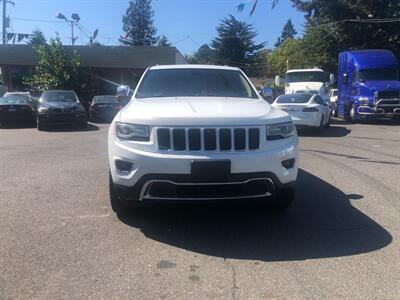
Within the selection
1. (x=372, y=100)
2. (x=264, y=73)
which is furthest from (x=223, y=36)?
(x=372, y=100)

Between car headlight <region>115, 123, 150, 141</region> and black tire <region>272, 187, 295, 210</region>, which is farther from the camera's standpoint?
black tire <region>272, 187, 295, 210</region>

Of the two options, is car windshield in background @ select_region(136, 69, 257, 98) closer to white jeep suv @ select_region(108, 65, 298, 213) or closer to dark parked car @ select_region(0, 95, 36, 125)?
white jeep suv @ select_region(108, 65, 298, 213)

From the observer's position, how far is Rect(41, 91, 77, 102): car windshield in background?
19.5 metres

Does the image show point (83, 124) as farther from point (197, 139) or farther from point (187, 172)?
point (187, 172)

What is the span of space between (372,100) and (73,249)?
56.7 feet

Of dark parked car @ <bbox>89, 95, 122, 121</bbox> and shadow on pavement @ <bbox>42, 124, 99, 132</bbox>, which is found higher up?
dark parked car @ <bbox>89, 95, 122, 121</bbox>

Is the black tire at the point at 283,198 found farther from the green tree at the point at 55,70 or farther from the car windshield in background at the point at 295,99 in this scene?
the green tree at the point at 55,70

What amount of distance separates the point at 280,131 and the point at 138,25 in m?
83.7

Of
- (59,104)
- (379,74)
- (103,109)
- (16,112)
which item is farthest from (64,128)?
(379,74)

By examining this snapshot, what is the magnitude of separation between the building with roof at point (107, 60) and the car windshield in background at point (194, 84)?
2664 centimetres

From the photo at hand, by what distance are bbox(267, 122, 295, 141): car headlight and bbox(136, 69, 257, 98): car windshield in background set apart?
1.41 m

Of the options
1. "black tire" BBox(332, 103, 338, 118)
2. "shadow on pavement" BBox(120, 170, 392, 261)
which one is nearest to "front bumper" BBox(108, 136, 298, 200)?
"shadow on pavement" BBox(120, 170, 392, 261)

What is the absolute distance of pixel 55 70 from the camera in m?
30.2

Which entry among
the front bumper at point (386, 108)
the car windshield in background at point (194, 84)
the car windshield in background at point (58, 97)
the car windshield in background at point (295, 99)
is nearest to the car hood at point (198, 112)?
the car windshield in background at point (194, 84)
